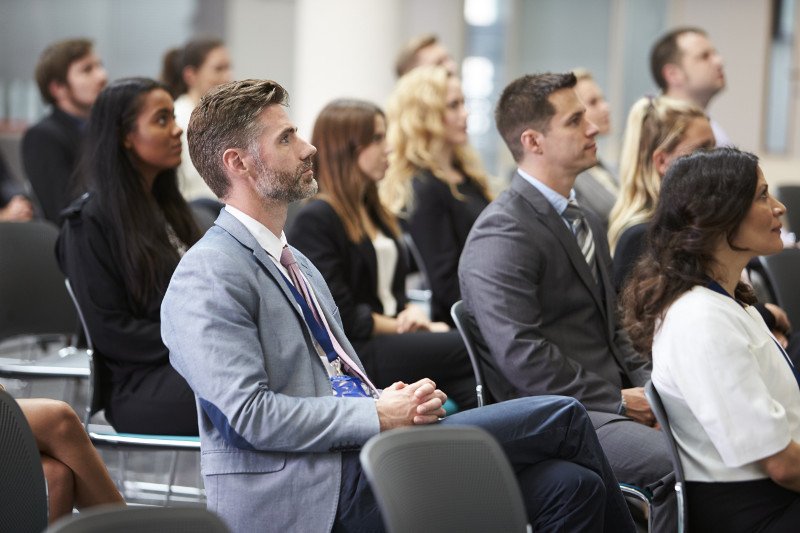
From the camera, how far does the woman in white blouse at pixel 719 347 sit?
2.38 meters

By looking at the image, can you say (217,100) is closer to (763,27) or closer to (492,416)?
(492,416)

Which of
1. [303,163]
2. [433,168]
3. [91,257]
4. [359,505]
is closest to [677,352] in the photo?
[359,505]

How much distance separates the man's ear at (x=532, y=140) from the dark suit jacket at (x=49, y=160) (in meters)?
2.31

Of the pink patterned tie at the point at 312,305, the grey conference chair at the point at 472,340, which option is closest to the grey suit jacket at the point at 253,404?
the pink patterned tie at the point at 312,305

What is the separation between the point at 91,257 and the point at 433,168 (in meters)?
1.90

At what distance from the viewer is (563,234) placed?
3207mm

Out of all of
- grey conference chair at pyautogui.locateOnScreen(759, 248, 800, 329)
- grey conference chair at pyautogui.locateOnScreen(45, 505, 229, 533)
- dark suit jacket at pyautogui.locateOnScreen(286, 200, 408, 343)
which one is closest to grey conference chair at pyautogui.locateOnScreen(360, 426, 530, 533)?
grey conference chair at pyautogui.locateOnScreen(45, 505, 229, 533)

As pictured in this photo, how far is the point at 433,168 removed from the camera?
4.77 m

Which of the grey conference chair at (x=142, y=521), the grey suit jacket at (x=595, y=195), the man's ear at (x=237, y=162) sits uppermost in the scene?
the man's ear at (x=237, y=162)

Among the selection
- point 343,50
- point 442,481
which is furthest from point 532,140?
point 343,50

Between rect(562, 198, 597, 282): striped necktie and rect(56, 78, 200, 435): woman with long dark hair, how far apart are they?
115cm

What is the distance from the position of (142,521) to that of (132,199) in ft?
6.60

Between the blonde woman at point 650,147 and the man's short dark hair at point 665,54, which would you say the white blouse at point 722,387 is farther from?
the man's short dark hair at point 665,54

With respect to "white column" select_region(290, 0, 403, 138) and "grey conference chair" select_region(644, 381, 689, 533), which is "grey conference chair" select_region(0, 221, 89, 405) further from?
"white column" select_region(290, 0, 403, 138)
